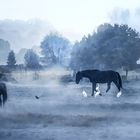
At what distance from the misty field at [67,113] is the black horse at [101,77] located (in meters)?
0.25

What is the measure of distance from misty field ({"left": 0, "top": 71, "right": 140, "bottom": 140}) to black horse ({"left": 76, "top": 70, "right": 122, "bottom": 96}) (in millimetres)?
254

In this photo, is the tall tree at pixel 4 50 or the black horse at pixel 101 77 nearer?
the tall tree at pixel 4 50

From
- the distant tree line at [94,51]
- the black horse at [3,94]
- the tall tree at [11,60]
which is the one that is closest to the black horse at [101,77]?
the distant tree line at [94,51]

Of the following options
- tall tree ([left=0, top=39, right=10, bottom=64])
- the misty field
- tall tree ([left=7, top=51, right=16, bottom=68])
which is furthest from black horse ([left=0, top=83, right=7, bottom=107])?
tall tree ([left=0, top=39, right=10, bottom=64])

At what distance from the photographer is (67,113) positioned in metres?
13.0

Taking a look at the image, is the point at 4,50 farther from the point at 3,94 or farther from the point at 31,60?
the point at 3,94

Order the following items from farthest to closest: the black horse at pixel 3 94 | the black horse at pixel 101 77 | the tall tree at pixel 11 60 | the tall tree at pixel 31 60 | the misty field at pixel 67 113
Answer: the black horse at pixel 101 77 → the tall tree at pixel 31 60 → the tall tree at pixel 11 60 → the black horse at pixel 3 94 → the misty field at pixel 67 113

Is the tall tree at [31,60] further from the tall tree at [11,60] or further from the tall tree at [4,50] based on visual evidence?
the tall tree at [4,50]

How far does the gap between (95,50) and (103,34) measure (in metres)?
0.74

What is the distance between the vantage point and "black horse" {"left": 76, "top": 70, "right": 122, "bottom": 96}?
16516mm

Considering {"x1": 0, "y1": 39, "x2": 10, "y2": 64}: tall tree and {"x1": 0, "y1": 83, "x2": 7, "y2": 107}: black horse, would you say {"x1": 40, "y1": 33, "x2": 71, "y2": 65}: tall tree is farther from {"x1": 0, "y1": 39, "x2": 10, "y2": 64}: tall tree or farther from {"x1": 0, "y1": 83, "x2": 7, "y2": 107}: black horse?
{"x1": 0, "y1": 83, "x2": 7, "y2": 107}: black horse

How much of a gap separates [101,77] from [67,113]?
13.6ft

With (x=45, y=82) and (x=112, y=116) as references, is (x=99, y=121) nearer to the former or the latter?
(x=112, y=116)

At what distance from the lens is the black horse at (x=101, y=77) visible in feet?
54.2
